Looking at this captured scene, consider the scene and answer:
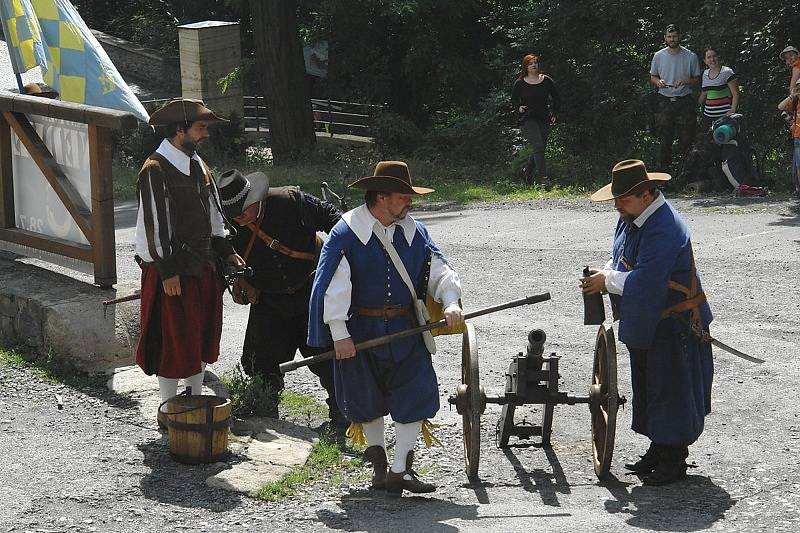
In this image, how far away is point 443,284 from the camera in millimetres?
6535

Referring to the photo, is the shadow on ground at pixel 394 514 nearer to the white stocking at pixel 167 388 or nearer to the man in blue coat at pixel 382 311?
the man in blue coat at pixel 382 311

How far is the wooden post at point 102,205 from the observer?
856cm

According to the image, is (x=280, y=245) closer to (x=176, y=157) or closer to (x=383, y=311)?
(x=176, y=157)

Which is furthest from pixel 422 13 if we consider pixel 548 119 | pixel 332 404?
pixel 332 404

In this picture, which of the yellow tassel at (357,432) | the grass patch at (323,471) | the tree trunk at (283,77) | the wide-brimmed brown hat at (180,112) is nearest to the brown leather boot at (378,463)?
the yellow tassel at (357,432)

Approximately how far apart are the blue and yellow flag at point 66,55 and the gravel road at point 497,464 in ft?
6.68

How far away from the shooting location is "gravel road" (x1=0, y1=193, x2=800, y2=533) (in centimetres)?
610

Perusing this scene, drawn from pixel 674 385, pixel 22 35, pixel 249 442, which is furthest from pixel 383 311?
pixel 22 35

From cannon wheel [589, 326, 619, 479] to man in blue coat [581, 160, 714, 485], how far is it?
0.45 ft

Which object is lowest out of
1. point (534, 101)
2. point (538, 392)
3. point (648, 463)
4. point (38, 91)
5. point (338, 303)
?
point (648, 463)

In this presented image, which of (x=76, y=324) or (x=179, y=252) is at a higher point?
(x=179, y=252)

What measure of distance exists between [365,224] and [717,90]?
381 inches

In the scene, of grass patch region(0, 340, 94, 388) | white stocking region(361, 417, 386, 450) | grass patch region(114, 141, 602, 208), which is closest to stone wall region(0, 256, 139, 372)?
grass patch region(0, 340, 94, 388)

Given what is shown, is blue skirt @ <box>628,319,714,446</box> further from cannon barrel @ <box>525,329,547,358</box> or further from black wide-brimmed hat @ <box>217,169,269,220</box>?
black wide-brimmed hat @ <box>217,169,269,220</box>
